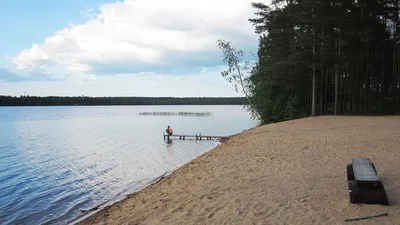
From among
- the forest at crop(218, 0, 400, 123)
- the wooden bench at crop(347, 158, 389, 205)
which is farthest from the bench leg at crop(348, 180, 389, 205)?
the forest at crop(218, 0, 400, 123)

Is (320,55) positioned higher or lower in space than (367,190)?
higher

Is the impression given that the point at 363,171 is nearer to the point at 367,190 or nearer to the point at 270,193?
the point at 367,190

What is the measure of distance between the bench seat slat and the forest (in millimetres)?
18484

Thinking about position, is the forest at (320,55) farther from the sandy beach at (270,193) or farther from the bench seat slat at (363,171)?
the bench seat slat at (363,171)

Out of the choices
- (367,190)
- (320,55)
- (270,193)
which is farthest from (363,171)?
(320,55)

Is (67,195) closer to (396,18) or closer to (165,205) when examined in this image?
(165,205)

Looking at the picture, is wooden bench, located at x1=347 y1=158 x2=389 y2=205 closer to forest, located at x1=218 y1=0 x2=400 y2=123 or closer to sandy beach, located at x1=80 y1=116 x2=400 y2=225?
sandy beach, located at x1=80 y1=116 x2=400 y2=225

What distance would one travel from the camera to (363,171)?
575cm

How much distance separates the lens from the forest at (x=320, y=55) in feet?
78.4

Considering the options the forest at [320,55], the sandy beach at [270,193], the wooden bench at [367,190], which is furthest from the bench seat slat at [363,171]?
the forest at [320,55]

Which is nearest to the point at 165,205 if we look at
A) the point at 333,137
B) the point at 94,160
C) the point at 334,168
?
the point at 334,168

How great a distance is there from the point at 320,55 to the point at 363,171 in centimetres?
1974

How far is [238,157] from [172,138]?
23215mm

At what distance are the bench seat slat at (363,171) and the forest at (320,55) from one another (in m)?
18.5
